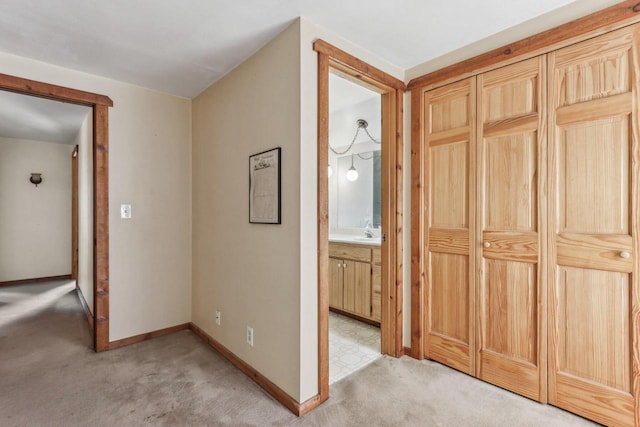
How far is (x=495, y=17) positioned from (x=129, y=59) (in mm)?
2460

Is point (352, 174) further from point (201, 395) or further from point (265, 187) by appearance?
point (201, 395)

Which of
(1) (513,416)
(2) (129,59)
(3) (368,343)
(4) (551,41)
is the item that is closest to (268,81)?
(2) (129,59)

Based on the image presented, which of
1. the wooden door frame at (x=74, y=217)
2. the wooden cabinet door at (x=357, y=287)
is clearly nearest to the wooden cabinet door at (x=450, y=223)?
the wooden cabinet door at (x=357, y=287)

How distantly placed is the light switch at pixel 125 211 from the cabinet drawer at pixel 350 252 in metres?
1.98

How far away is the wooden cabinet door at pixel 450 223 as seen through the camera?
2.16 metres

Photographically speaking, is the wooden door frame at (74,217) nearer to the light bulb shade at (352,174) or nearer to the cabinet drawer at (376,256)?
the light bulb shade at (352,174)

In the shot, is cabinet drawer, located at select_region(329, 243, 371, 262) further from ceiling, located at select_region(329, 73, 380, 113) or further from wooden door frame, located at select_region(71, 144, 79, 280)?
wooden door frame, located at select_region(71, 144, 79, 280)

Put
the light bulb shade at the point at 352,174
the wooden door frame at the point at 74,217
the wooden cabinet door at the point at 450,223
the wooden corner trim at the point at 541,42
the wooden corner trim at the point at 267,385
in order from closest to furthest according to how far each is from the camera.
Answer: the wooden corner trim at the point at 541,42
the wooden corner trim at the point at 267,385
the wooden cabinet door at the point at 450,223
the light bulb shade at the point at 352,174
the wooden door frame at the point at 74,217

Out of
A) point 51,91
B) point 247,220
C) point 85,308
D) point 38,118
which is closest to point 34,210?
point 38,118

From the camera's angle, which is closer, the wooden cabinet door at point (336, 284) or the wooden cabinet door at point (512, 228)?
the wooden cabinet door at point (512, 228)

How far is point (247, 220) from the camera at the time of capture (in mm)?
2262

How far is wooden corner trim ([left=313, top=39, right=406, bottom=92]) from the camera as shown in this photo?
1.87 m

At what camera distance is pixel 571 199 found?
5.75ft

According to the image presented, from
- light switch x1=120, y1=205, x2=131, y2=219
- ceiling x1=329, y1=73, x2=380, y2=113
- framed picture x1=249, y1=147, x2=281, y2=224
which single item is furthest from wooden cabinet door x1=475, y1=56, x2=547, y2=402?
light switch x1=120, y1=205, x2=131, y2=219
